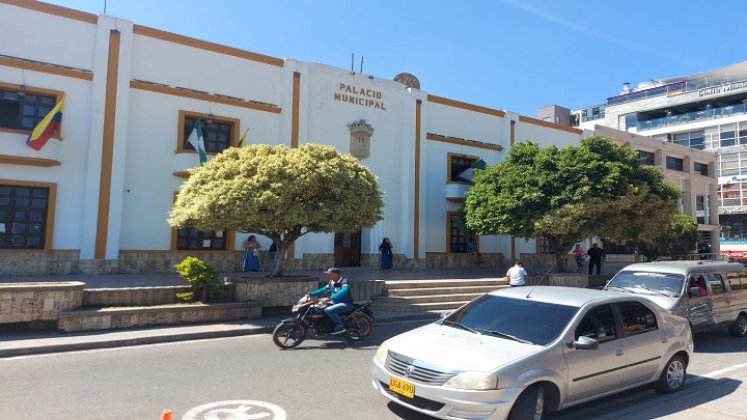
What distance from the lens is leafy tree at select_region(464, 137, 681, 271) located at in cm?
1700

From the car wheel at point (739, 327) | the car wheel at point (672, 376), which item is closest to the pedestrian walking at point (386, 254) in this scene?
the car wheel at point (739, 327)

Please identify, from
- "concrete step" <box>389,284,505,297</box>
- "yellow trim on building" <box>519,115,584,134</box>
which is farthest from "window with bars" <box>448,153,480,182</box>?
"concrete step" <box>389,284,505,297</box>

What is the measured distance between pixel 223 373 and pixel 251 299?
15.2ft

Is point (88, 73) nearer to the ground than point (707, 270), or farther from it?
farther from it

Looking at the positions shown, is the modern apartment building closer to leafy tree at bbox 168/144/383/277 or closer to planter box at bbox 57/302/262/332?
leafy tree at bbox 168/144/383/277

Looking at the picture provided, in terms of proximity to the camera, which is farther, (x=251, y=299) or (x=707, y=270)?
(x=251, y=299)

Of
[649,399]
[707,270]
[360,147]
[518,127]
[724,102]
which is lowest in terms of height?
[649,399]

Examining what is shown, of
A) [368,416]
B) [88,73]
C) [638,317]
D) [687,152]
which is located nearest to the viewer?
[368,416]

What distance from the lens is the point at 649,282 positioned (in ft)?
31.9

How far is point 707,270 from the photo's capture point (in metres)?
9.85

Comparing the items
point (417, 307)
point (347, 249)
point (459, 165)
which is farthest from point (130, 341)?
point (459, 165)

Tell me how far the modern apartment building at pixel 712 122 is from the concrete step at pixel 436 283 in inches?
1281

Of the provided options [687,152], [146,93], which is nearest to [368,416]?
[146,93]

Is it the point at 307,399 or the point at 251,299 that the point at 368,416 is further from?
the point at 251,299
